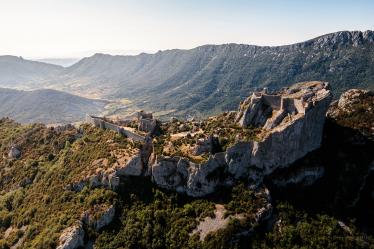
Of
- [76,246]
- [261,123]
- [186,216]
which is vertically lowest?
[76,246]

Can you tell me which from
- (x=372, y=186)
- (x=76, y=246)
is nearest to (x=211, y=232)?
(x=76, y=246)

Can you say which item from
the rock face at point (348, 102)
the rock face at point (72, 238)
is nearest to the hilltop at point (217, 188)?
the rock face at point (72, 238)

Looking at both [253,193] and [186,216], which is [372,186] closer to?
[253,193]

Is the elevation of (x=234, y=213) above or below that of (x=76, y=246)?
above

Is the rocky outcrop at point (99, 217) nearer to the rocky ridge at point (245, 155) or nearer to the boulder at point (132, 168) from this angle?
the rocky ridge at point (245, 155)

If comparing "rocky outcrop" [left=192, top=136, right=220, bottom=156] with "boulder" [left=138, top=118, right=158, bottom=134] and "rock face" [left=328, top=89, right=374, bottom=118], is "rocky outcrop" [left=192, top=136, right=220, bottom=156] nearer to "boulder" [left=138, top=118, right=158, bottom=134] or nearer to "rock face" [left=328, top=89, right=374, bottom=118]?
"boulder" [left=138, top=118, right=158, bottom=134]

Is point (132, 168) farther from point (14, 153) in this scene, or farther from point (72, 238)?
point (14, 153)

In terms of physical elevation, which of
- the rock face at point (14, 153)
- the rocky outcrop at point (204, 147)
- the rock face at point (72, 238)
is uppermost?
the rocky outcrop at point (204, 147)
